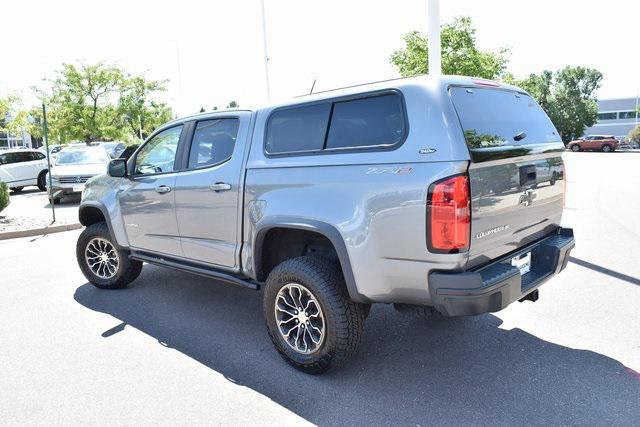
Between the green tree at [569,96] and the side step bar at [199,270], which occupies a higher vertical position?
the green tree at [569,96]

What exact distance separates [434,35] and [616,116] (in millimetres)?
86473

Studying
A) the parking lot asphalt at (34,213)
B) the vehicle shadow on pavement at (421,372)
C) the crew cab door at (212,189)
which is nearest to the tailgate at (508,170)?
the vehicle shadow on pavement at (421,372)

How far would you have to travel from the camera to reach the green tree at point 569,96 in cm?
6338

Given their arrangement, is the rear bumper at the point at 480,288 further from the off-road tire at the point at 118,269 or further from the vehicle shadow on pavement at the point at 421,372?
the off-road tire at the point at 118,269

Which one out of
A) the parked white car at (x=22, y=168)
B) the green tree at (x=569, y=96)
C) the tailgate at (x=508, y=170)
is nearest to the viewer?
the tailgate at (x=508, y=170)

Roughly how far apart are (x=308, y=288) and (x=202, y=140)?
6.08 feet

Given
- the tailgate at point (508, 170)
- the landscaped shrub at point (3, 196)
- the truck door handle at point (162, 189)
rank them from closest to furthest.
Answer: the tailgate at point (508, 170), the truck door handle at point (162, 189), the landscaped shrub at point (3, 196)

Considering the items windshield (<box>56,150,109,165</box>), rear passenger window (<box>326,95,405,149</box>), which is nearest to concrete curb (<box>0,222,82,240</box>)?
windshield (<box>56,150,109,165</box>)

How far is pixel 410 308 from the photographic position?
3.18 m

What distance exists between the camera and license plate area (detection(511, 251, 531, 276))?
3.33 m

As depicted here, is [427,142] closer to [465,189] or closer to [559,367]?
[465,189]

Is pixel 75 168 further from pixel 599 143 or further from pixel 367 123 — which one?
pixel 599 143

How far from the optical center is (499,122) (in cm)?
331

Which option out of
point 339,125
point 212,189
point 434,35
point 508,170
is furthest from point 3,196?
point 508,170
